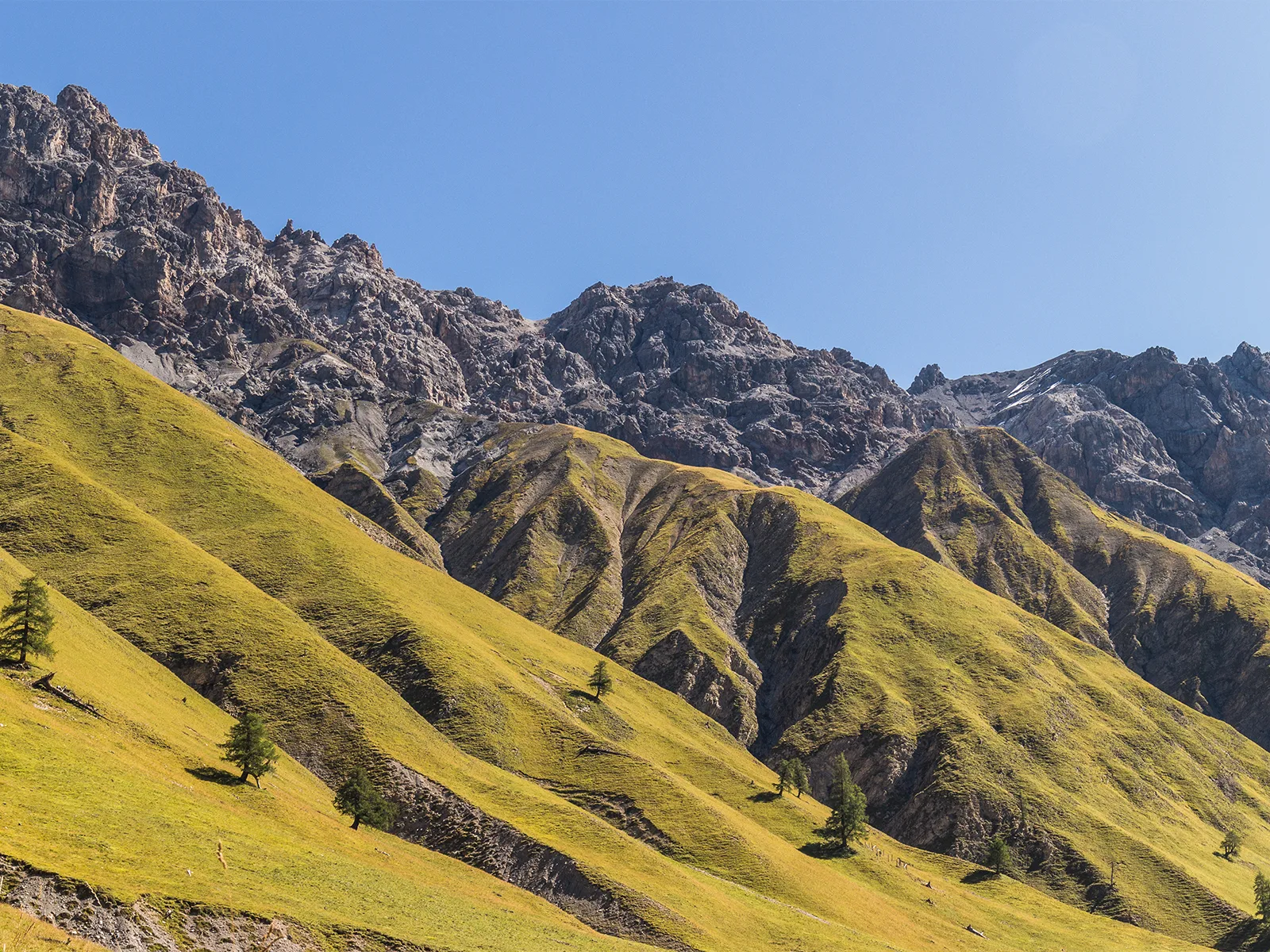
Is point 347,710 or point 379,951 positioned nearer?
point 379,951

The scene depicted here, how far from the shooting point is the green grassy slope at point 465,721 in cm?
11350

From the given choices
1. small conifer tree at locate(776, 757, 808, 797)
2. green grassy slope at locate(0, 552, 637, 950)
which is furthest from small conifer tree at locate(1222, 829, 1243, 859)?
green grassy slope at locate(0, 552, 637, 950)

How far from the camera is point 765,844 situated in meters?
134

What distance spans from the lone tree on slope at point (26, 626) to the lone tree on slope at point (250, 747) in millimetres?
20249

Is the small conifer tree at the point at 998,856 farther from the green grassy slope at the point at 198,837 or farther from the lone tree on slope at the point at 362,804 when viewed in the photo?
the lone tree on slope at the point at 362,804

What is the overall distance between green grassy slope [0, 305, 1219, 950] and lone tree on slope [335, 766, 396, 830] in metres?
15.0

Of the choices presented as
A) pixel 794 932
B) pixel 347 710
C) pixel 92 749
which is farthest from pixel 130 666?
pixel 794 932

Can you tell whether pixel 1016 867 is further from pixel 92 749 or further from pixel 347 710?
pixel 92 749

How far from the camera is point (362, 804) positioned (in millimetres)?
95750

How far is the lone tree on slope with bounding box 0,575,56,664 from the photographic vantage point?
279ft

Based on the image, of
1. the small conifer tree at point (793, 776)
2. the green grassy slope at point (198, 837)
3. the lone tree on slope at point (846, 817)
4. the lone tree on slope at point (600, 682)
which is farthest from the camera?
the lone tree on slope at point (600, 682)

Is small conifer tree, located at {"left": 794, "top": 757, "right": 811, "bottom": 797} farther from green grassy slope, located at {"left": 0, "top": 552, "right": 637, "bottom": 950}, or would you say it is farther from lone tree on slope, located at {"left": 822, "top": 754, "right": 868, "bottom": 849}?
green grassy slope, located at {"left": 0, "top": 552, "right": 637, "bottom": 950}

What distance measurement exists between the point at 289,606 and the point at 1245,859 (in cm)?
20717

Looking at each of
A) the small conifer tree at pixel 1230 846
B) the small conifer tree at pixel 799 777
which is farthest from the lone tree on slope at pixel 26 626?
the small conifer tree at pixel 1230 846
